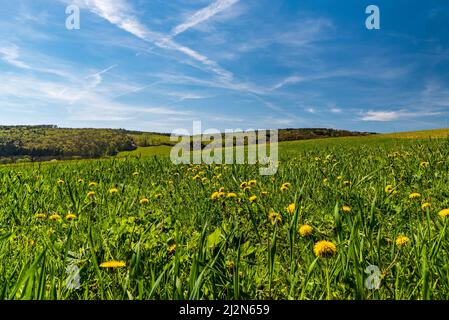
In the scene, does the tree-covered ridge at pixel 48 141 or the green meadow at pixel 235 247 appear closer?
the green meadow at pixel 235 247

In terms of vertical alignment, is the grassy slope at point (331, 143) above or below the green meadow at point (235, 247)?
above

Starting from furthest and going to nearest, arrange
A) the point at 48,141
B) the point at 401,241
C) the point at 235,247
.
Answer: the point at 48,141 < the point at 235,247 < the point at 401,241

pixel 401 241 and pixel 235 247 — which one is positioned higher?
pixel 401 241

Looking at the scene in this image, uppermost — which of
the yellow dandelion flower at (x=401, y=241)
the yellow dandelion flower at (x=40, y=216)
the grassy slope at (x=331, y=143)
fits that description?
the grassy slope at (x=331, y=143)

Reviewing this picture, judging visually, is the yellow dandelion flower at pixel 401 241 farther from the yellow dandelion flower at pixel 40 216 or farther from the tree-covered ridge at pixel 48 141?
the tree-covered ridge at pixel 48 141

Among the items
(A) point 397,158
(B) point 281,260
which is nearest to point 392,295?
(B) point 281,260

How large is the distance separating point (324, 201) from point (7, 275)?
3013mm

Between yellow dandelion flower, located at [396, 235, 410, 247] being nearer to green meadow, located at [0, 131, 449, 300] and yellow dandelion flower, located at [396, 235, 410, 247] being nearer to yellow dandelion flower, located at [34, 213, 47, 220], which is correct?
green meadow, located at [0, 131, 449, 300]

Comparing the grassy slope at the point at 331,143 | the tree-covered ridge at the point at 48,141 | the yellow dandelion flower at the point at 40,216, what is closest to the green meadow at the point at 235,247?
the yellow dandelion flower at the point at 40,216

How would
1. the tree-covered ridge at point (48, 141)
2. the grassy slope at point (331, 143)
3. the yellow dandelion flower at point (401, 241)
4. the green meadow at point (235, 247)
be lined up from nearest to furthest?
the green meadow at point (235, 247), the yellow dandelion flower at point (401, 241), the grassy slope at point (331, 143), the tree-covered ridge at point (48, 141)

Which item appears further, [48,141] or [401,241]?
[48,141]

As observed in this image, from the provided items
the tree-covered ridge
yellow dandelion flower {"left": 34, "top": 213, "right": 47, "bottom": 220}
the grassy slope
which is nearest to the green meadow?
yellow dandelion flower {"left": 34, "top": 213, "right": 47, "bottom": 220}

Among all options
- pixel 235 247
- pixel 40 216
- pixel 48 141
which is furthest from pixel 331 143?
pixel 48 141

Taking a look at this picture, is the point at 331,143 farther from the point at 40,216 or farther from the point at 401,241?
the point at 401,241
